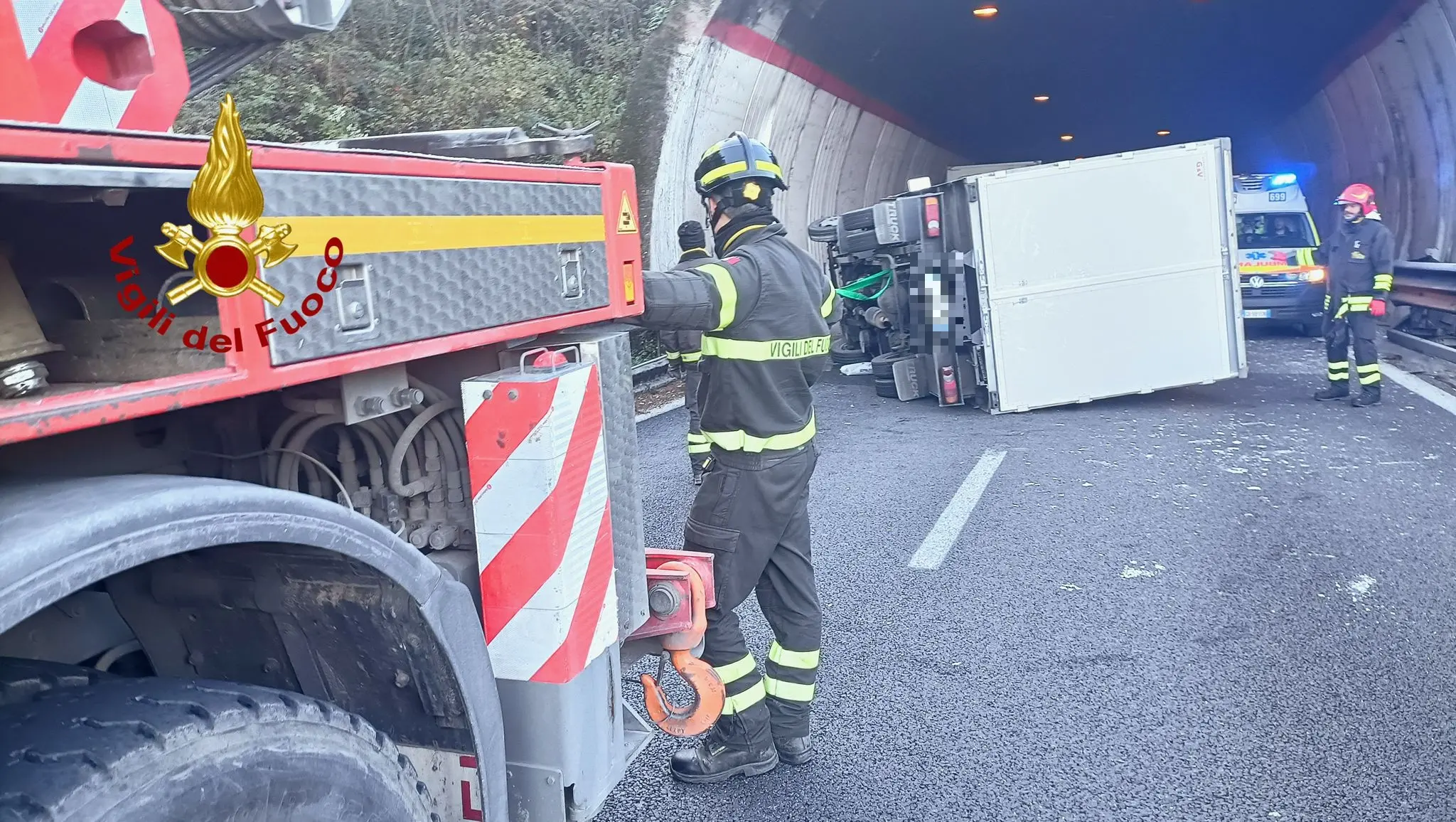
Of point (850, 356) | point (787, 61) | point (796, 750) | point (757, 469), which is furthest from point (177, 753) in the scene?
point (787, 61)

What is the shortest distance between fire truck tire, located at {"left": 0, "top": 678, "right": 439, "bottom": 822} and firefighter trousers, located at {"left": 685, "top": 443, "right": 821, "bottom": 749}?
1866 millimetres

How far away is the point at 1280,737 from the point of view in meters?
3.66

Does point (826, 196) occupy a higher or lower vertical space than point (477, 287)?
higher

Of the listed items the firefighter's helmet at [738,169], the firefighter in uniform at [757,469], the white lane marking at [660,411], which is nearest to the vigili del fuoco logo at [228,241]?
the firefighter in uniform at [757,469]

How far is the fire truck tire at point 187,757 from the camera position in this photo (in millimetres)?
1280

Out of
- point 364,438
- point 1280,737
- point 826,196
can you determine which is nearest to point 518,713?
point 364,438

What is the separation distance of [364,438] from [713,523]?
1516 millimetres

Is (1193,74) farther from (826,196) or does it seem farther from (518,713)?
(518,713)

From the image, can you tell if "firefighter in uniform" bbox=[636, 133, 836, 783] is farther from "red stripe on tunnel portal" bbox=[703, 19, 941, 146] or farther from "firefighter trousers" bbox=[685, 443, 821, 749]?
"red stripe on tunnel portal" bbox=[703, 19, 941, 146]

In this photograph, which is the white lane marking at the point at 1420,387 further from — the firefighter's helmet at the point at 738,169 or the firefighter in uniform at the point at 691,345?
the firefighter's helmet at the point at 738,169

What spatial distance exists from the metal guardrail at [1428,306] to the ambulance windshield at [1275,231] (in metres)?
1.23

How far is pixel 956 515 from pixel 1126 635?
2052 millimetres

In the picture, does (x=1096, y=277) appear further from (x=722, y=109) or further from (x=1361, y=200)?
(x=722, y=109)

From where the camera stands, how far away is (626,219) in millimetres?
2682
